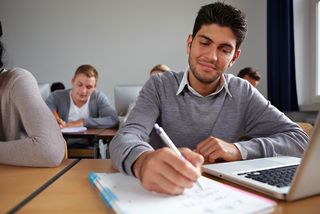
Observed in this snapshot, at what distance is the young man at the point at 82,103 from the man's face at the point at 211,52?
1.78 metres

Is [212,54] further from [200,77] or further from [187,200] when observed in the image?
[187,200]

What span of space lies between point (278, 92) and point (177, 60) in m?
1.56

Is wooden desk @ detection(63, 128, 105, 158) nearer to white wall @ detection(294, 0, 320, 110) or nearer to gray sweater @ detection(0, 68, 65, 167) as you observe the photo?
gray sweater @ detection(0, 68, 65, 167)

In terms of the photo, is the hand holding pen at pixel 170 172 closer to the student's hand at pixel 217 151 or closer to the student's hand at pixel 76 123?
the student's hand at pixel 217 151

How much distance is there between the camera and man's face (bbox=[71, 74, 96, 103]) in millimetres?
3072

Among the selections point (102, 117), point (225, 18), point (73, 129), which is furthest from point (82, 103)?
point (225, 18)

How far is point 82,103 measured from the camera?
3201 mm

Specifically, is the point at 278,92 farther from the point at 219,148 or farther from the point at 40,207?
the point at 40,207

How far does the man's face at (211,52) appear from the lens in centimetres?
131

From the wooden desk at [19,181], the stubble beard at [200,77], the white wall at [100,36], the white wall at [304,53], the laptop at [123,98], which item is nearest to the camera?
the wooden desk at [19,181]

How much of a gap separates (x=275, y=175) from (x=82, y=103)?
2631 mm

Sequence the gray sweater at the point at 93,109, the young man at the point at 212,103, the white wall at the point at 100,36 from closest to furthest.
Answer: the young man at the point at 212,103, the gray sweater at the point at 93,109, the white wall at the point at 100,36

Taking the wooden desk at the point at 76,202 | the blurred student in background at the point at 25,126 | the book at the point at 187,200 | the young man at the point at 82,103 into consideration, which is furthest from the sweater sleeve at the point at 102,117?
the book at the point at 187,200

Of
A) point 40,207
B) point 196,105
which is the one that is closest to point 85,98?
point 196,105
